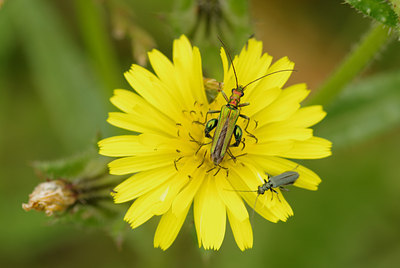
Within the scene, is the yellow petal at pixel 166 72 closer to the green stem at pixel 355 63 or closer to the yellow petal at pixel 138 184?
the yellow petal at pixel 138 184

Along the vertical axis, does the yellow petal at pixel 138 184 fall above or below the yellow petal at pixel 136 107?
below

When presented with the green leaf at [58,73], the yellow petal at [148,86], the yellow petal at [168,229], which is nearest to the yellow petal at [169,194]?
the yellow petal at [168,229]

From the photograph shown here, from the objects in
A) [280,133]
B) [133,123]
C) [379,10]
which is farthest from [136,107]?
[379,10]

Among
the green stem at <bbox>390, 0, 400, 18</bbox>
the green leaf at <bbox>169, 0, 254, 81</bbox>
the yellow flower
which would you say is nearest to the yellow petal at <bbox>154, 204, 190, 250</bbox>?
the yellow flower

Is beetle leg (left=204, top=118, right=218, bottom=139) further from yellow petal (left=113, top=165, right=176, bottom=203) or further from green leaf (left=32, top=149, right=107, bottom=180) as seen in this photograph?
green leaf (left=32, top=149, right=107, bottom=180)

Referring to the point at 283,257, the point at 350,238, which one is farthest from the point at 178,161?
the point at 350,238

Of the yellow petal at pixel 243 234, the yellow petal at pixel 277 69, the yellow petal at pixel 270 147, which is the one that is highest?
the yellow petal at pixel 277 69

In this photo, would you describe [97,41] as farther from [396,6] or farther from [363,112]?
[396,6]
